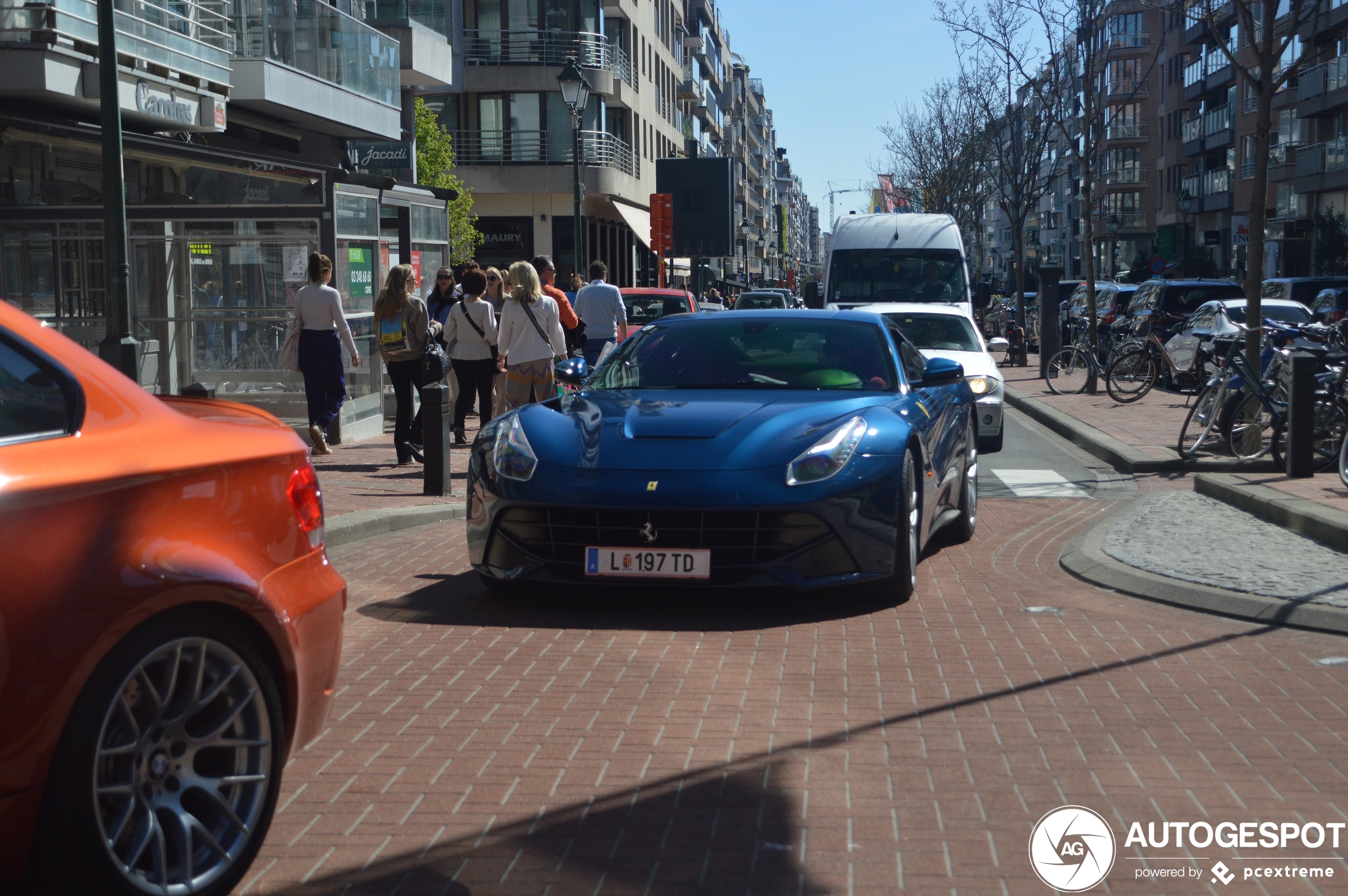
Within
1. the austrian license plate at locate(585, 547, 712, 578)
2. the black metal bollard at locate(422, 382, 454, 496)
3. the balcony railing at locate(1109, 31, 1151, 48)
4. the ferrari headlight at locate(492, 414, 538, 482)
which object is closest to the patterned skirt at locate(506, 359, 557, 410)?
the black metal bollard at locate(422, 382, 454, 496)

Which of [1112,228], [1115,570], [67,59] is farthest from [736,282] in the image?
[1115,570]

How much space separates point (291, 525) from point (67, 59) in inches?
513

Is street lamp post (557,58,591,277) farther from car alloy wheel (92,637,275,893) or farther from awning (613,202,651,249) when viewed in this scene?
A: awning (613,202,651,249)

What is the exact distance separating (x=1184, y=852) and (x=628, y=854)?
4.56 ft

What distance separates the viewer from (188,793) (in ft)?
11.1

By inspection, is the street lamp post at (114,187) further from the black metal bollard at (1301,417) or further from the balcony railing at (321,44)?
the black metal bollard at (1301,417)

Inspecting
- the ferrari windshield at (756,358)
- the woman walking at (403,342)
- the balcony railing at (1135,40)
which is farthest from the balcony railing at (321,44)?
the balcony railing at (1135,40)

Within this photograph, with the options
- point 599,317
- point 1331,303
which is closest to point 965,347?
point 599,317

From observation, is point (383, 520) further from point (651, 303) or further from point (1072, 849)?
point (651, 303)

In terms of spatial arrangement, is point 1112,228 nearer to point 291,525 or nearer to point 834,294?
point 834,294

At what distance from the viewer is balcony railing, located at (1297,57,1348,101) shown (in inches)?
2032

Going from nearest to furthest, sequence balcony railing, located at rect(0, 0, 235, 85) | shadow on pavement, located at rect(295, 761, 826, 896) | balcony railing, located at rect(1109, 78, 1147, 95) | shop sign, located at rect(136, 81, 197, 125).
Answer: shadow on pavement, located at rect(295, 761, 826, 896), balcony railing, located at rect(0, 0, 235, 85), shop sign, located at rect(136, 81, 197, 125), balcony railing, located at rect(1109, 78, 1147, 95)

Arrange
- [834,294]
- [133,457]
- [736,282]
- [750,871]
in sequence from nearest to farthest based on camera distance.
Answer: [133,457]
[750,871]
[834,294]
[736,282]

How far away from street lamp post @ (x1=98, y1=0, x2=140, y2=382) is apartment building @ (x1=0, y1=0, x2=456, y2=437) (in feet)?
9.42
